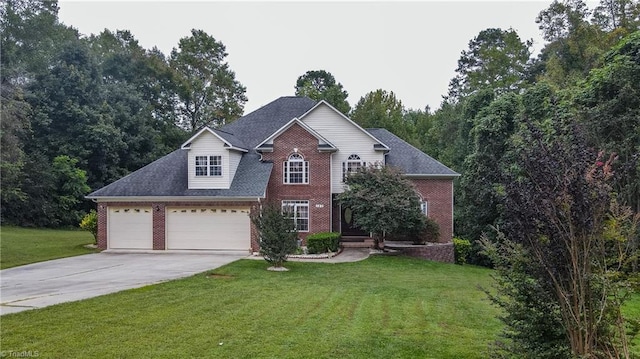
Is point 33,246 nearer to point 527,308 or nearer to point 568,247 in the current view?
point 527,308

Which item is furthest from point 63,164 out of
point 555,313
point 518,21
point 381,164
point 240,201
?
point 518,21

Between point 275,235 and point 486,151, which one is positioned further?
point 486,151

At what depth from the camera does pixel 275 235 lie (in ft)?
53.0

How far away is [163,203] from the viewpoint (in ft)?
70.8

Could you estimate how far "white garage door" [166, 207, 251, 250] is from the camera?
69.1 ft

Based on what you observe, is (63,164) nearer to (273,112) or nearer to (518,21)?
(273,112)

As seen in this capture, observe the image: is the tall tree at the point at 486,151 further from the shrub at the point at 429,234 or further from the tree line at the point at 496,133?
the shrub at the point at 429,234

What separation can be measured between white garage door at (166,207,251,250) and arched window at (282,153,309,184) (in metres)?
3.10

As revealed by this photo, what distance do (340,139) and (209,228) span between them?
815 centimetres

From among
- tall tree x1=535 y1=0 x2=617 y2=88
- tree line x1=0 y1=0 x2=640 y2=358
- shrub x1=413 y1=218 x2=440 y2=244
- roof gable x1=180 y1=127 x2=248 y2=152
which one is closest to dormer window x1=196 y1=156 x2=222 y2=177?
roof gable x1=180 y1=127 x2=248 y2=152

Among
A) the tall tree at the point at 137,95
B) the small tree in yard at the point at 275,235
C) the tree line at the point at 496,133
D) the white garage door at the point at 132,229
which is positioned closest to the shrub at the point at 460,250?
the tree line at the point at 496,133

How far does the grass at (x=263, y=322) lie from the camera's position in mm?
6867

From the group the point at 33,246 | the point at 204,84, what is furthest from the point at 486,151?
the point at 204,84

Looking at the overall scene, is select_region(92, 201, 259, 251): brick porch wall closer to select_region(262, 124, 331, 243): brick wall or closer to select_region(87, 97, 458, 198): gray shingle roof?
select_region(87, 97, 458, 198): gray shingle roof
